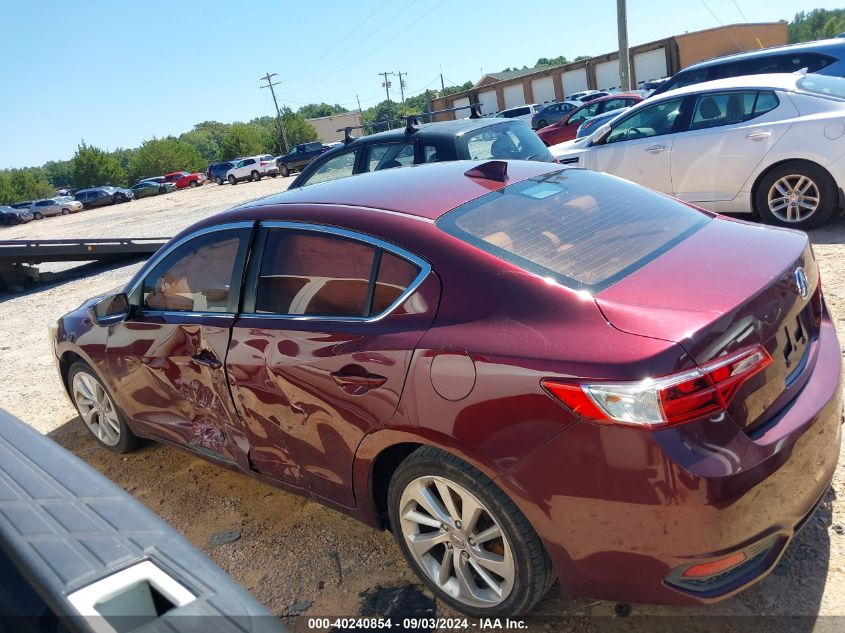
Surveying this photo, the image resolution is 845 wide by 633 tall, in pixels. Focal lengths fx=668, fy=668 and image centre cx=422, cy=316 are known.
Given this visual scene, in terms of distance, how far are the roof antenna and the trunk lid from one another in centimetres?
89

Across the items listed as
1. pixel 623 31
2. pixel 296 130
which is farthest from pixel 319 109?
pixel 623 31

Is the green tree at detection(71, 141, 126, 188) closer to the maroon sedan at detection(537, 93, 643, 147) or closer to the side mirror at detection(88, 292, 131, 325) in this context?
the maroon sedan at detection(537, 93, 643, 147)

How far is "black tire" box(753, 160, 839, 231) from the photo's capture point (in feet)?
20.9

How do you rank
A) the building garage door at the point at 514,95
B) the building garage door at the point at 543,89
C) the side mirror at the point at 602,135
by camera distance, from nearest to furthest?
the side mirror at the point at 602,135 < the building garage door at the point at 543,89 < the building garage door at the point at 514,95

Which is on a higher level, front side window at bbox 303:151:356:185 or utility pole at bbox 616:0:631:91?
utility pole at bbox 616:0:631:91

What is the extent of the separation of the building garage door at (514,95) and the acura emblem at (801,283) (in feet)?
196

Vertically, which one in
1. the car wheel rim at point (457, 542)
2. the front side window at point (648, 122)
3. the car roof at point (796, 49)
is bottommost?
the car wheel rim at point (457, 542)

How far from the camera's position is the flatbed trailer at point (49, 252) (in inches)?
446

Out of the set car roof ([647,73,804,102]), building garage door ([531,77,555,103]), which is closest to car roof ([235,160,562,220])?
car roof ([647,73,804,102])

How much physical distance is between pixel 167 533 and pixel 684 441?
1.42 m

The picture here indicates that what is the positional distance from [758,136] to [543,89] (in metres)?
53.7

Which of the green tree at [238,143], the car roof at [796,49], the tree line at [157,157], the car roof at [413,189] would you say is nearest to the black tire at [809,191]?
the car roof at [796,49]

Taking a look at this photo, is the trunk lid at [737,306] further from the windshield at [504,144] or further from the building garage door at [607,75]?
the building garage door at [607,75]

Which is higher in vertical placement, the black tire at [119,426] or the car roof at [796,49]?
the car roof at [796,49]
